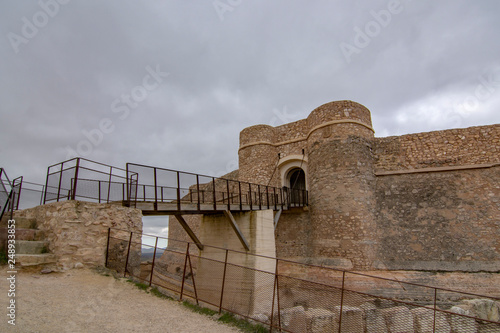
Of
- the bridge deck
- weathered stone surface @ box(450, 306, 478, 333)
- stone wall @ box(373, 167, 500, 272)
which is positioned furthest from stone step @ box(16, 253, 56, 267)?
stone wall @ box(373, 167, 500, 272)

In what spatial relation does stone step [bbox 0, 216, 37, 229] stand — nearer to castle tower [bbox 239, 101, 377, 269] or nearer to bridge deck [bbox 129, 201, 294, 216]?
bridge deck [bbox 129, 201, 294, 216]

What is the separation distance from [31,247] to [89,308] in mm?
2673

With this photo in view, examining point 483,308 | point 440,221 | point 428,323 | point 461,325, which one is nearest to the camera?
point 428,323

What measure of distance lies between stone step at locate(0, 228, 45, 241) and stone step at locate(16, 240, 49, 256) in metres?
0.33

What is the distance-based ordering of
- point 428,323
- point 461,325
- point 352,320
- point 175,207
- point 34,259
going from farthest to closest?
1. point 175,207
2. point 461,325
3. point 428,323
4. point 352,320
5. point 34,259

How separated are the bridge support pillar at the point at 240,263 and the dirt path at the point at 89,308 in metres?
4.33

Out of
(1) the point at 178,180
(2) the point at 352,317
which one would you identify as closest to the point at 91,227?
(1) the point at 178,180

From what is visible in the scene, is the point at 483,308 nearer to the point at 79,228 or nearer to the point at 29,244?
the point at 79,228

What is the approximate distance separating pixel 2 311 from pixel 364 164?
1257 centimetres

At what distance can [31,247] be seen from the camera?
627 cm

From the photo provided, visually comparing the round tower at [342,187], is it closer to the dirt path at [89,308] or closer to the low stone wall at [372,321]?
the low stone wall at [372,321]

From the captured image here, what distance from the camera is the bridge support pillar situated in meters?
9.71

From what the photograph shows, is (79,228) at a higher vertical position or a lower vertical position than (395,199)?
lower

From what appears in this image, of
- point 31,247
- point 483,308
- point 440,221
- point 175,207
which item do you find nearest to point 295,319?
point 175,207
